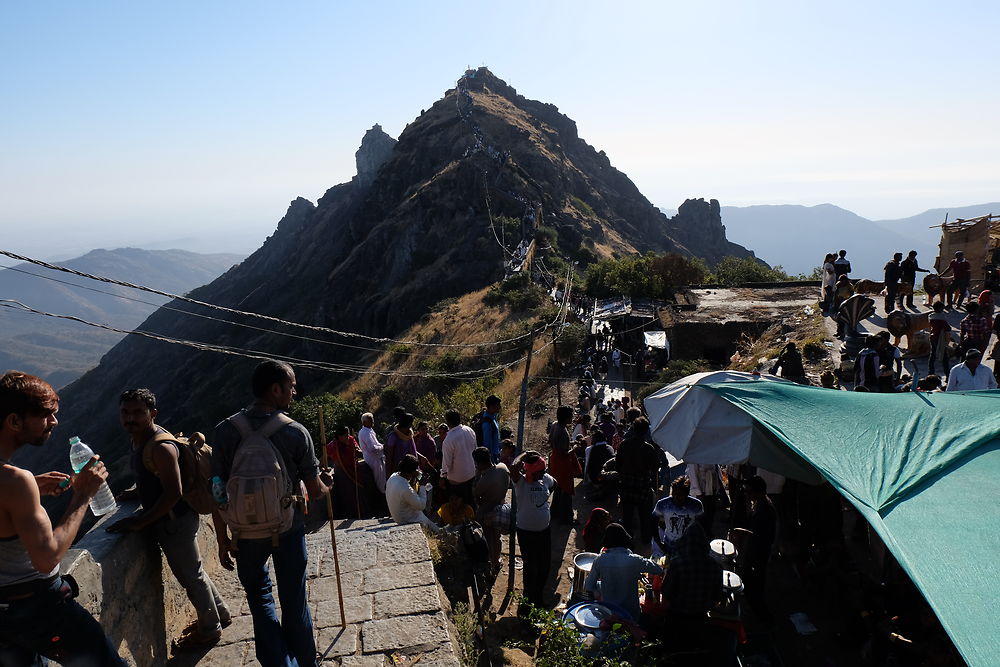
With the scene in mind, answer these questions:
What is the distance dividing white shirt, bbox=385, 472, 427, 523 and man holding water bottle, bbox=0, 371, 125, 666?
344 centimetres

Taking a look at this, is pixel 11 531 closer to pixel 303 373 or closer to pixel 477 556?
pixel 477 556

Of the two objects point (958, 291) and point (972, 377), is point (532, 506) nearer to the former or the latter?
point (972, 377)

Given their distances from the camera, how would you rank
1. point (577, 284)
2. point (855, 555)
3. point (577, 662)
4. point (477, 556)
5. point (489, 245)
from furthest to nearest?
point (489, 245) < point (577, 284) < point (855, 555) < point (477, 556) < point (577, 662)

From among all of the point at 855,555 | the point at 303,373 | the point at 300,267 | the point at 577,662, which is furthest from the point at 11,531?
the point at 300,267

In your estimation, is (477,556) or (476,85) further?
(476,85)

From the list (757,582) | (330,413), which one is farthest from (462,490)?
(330,413)

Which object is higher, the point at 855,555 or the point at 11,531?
the point at 11,531

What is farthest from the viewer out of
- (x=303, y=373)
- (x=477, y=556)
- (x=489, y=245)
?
(x=303, y=373)

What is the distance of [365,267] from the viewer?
5909 cm

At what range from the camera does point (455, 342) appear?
3231cm

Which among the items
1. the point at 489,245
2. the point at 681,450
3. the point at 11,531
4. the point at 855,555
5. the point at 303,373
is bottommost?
the point at 303,373

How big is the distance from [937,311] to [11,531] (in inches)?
512

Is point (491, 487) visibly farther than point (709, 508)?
No

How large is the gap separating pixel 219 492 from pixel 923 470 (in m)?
5.11
